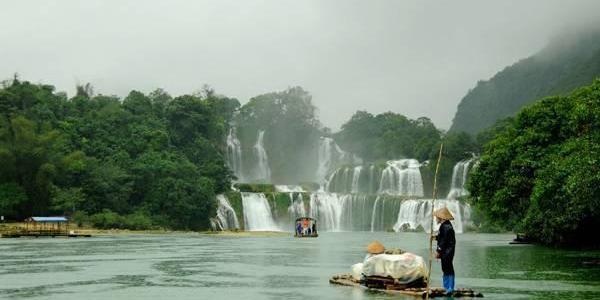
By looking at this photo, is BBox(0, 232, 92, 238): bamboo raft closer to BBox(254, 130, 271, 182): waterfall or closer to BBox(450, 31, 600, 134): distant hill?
BBox(254, 130, 271, 182): waterfall

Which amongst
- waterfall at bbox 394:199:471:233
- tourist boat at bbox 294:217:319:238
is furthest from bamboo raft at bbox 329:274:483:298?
waterfall at bbox 394:199:471:233

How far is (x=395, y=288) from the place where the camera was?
1777 centimetres

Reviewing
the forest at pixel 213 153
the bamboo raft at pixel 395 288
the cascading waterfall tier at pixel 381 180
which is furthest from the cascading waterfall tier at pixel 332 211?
the bamboo raft at pixel 395 288

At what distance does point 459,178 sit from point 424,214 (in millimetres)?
10548

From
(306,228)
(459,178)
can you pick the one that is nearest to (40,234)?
(306,228)

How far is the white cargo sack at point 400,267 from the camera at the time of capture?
1789 cm

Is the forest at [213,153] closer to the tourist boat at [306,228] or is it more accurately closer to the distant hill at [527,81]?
the tourist boat at [306,228]

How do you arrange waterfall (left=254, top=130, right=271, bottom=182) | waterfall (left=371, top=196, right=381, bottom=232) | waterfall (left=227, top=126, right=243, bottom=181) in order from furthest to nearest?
waterfall (left=254, top=130, right=271, bottom=182) → waterfall (left=227, top=126, right=243, bottom=181) → waterfall (left=371, top=196, right=381, bottom=232)

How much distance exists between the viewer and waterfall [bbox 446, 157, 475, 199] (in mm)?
86000

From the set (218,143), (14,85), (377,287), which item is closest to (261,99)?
(218,143)

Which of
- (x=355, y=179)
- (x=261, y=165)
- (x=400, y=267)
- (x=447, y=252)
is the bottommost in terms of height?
(x=400, y=267)

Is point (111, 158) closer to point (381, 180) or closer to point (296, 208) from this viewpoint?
point (296, 208)

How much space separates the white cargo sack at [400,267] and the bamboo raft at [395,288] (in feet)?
0.50

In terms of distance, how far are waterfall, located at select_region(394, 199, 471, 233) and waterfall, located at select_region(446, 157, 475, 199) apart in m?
5.69
